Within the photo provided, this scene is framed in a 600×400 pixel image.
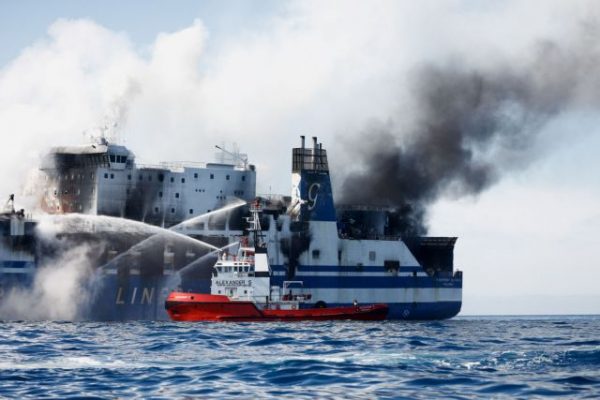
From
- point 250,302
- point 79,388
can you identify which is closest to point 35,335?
point 250,302

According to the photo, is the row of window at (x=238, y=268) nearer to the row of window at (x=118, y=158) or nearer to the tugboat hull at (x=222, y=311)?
the tugboat hull at (x=222, y=311)

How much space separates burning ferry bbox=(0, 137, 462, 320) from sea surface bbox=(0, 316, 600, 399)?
17.0 m

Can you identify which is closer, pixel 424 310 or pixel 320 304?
pixel 320 304

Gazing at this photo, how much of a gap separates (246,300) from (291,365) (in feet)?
101

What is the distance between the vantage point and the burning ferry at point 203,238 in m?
70.6

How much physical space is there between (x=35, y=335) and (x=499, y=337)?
2341 cm

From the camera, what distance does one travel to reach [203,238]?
73438 mm

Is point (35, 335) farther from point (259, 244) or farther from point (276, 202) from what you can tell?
point (276, 202)

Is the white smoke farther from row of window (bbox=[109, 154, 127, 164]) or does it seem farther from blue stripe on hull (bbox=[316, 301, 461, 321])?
blue stripe on hull (bbox=[316, 301, 461, 321])

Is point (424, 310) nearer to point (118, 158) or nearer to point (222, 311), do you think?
point (222, 311)

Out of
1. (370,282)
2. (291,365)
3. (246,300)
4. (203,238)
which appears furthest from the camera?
(370,282)

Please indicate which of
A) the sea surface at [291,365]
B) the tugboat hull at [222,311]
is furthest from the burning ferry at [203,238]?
the sea surface at [291,365]

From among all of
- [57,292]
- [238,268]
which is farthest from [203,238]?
[57,292]

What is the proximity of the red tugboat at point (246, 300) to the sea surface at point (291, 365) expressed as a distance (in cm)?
1144
